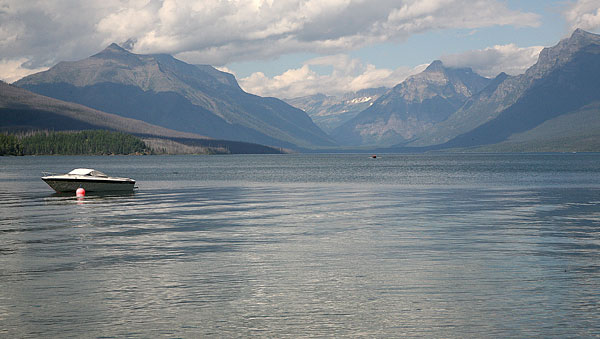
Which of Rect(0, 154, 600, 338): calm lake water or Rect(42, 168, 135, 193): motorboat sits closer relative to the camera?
Rect(0, 154, 600, 338): calm lake water

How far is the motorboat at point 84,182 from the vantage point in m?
91.4

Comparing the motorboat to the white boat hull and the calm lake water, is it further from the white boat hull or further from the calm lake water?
the calm lake water

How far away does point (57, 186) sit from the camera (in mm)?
92000

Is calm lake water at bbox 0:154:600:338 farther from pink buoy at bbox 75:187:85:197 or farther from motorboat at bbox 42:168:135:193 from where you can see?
motorboat at bbox 42:168:135:193

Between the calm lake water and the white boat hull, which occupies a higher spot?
the white boat hull

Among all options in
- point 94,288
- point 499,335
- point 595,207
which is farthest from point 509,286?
point 595,207

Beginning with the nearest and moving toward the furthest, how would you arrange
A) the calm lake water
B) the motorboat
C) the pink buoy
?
the calm lake water < the pink buoy < the motorboat

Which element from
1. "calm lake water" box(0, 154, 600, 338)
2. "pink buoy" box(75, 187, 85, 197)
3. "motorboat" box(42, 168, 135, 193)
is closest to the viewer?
"calm lake water" box(0, 154, 600, 338)

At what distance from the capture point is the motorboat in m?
91.4

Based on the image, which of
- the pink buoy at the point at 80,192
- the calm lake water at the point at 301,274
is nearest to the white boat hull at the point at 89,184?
the pink buoy at the point at 80,192

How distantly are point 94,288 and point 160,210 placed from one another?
Result: 3878 centimetres

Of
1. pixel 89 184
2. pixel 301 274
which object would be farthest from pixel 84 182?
pixel 301 274

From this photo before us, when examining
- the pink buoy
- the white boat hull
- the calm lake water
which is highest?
the white boat hull

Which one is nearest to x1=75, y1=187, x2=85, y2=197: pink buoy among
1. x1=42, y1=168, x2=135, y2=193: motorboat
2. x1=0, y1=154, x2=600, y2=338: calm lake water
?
x1=42, y1=168, x2=135, y2=193: motorboat
